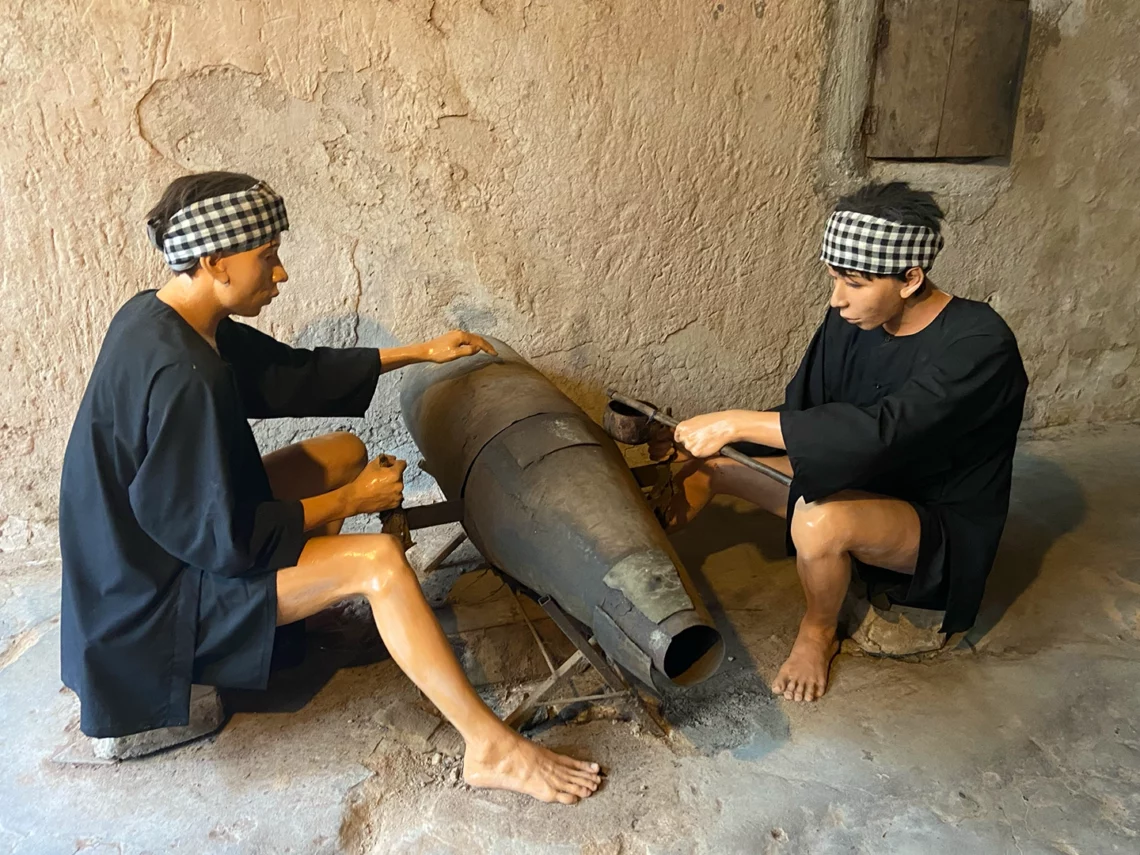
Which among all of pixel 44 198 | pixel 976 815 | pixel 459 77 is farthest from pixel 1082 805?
pixel 44 198

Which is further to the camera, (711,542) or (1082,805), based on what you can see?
(711,542)

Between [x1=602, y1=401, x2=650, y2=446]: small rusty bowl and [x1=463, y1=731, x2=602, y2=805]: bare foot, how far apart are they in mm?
775

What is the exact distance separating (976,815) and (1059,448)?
2340 mm

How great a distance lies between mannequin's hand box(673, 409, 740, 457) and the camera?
79.7 inches

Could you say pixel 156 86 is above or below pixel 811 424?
above

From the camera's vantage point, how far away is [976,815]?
1818 millimetres

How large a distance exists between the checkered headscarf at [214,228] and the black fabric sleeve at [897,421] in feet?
4.28

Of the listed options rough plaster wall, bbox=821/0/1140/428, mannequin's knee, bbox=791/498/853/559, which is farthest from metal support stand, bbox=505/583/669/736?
rough plaster wall, bbox=821/0/1140/428

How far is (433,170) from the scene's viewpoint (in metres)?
2.68

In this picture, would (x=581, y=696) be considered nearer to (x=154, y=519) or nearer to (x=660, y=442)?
(x=660, y=442)

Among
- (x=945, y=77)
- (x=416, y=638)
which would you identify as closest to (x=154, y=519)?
(x=416, y=638)

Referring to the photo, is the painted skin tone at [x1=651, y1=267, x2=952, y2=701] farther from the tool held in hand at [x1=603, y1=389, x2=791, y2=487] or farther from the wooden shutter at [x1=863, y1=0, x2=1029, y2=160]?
the wooden shutter at [x1=863, y1=0, x2=1029, y2=160]

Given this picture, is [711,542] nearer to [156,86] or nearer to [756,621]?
[756,621]

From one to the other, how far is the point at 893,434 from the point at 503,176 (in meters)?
1.54
